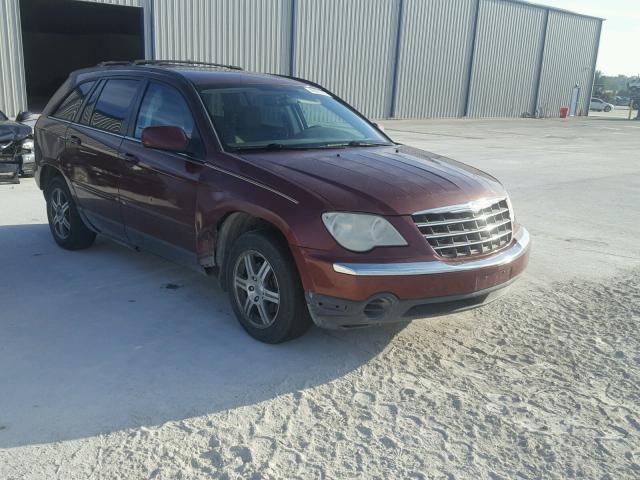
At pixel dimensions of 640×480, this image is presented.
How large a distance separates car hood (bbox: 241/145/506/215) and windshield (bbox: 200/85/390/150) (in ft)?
0.83

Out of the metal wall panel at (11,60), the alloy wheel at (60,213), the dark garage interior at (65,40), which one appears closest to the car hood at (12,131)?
the alloy wheel at (60,213)

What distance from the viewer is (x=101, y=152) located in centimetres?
528

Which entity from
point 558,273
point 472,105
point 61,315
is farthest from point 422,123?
point 61,315

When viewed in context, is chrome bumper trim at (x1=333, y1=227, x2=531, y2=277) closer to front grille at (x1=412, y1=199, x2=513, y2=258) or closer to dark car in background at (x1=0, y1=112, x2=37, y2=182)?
front grille at (x1=412, y1=199, x2=513, y2=258)

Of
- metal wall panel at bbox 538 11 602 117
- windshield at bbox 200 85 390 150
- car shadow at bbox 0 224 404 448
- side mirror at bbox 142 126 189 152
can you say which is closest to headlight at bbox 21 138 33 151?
car shadow at bbox 0 224 404 448

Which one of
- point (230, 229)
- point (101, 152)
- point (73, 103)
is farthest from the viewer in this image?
point (73, 103)

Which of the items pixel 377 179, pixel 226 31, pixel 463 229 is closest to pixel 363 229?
pixel 377 179

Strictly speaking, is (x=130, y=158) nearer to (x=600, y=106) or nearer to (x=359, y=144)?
(x=359, y=144)

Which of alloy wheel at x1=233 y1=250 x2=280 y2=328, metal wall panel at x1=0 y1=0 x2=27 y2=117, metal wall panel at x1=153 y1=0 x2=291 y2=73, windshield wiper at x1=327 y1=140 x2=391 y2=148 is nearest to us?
alloy wheel at x1=233 y1=250 x2=280 y2=328

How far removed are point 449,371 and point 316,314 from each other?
88cm

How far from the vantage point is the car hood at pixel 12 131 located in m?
9.19

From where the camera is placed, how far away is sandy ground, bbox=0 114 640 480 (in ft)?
9.38

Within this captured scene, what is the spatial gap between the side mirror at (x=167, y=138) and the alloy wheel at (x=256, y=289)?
3.03 ft

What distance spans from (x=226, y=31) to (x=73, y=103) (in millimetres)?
17716
